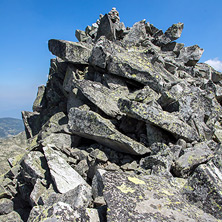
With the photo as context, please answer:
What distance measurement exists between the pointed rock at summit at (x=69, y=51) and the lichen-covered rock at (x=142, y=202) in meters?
12.5

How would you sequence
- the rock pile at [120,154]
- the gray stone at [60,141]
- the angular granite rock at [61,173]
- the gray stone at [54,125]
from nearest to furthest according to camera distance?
the rock pile at [120,154] → the angular granite rock at [61,173] → the gray stone at [60,141] → the gray stone at [54,125]

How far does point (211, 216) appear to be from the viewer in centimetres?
650

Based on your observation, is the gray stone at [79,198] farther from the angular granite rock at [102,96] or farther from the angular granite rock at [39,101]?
the angular granite rock at [39,101]

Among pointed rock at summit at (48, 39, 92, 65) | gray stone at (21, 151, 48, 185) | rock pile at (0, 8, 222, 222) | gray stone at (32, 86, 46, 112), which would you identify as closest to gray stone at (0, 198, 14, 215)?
rock pile at (0, 8, 222, 222)

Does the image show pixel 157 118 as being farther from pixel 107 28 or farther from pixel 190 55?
pixel 190 55

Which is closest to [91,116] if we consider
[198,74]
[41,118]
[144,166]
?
[144,166]

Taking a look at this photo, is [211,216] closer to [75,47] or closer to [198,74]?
[75,47]

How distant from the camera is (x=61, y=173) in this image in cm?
1067

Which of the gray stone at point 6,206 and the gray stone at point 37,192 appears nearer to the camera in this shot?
the gray stone at point 37,192

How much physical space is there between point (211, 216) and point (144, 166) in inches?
164

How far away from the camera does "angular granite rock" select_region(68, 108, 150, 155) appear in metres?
10.8

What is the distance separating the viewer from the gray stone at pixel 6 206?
12320 millimetres

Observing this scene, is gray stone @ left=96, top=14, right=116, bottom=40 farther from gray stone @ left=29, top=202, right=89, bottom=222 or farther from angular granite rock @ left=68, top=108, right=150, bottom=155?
gray stone @ left=29, top=202, right=89, bottom=222

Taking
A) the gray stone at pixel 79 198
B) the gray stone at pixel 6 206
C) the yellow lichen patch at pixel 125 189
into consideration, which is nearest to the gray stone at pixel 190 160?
the yellow lichen patch at pixel 125 189
